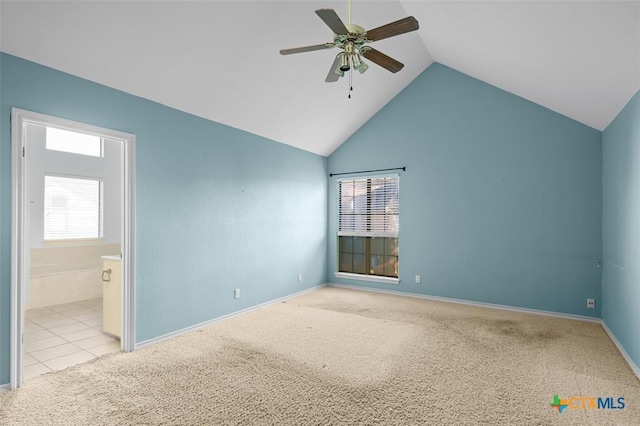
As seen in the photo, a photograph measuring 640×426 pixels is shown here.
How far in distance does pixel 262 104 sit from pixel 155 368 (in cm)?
308

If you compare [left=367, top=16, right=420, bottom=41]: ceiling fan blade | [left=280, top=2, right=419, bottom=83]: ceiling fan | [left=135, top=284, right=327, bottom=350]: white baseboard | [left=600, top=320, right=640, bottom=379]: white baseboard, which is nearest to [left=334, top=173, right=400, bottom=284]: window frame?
[left=135, top=284, right=327, bottom=350]: white baseboard

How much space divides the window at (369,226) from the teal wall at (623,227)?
2.67 meters

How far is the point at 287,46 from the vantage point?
355cm

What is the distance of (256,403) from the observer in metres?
2.30

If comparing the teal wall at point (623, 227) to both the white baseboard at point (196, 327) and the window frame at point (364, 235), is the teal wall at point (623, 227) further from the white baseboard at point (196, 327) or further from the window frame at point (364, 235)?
the white baseboard at point (196, 327)

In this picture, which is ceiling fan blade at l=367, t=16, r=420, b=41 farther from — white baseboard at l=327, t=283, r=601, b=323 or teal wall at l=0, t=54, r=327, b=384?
white baseboard at l=327, t=283, r=601, b=323

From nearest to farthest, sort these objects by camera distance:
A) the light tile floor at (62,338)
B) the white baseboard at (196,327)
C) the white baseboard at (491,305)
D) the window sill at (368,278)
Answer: the light tile floor at (62,338) < the white baseboard at (196,327) < the white baseboard at (491,305) < the window sill at (368,278)

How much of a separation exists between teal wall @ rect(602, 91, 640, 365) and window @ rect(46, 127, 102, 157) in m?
6.61

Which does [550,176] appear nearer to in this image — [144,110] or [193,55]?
[193,55]

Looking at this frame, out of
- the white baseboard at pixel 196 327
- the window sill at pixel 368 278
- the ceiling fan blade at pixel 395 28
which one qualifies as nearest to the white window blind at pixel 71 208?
the white baseboard at pixel 196 327

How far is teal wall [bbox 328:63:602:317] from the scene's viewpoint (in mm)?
4188

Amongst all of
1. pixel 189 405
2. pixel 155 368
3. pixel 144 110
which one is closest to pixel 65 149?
pixel 144 110

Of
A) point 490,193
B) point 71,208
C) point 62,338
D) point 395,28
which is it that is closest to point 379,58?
point 395,28

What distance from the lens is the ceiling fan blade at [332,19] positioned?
196 centimetres
